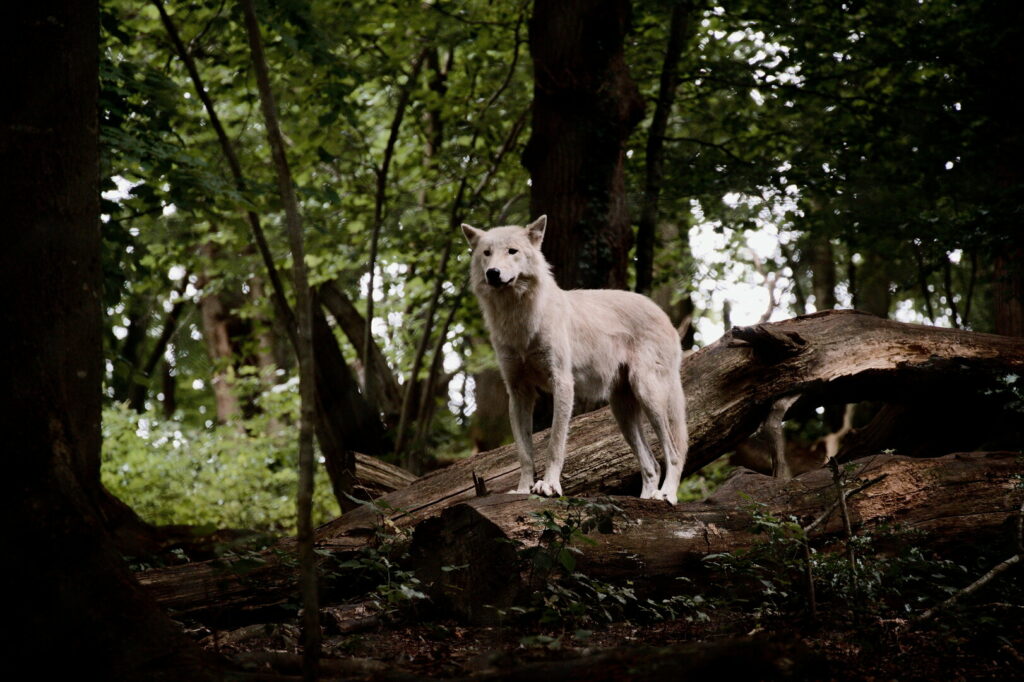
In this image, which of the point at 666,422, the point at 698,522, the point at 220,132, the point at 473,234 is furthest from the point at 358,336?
the point at 698,522

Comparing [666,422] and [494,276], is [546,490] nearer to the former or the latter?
[666,422]

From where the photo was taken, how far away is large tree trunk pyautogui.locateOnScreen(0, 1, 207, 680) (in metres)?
2.80

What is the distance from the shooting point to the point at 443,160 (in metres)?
11.8

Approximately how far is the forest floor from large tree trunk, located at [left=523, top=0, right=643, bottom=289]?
4936 millimetres

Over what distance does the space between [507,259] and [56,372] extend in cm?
400

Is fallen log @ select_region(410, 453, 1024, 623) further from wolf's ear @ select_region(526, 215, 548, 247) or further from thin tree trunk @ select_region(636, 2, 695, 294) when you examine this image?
thin tree trunk @ select_region(636, 2, 695, 294)

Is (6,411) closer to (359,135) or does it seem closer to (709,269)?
(359,135)

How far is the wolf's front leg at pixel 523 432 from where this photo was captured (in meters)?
6.36

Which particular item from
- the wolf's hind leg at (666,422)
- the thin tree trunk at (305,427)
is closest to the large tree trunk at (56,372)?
the thin tree trunk at (305,427)

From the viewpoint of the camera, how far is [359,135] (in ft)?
41.3

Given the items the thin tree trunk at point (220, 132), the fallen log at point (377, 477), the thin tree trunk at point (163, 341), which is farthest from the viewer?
the thin tree trunk at point (163, 341)

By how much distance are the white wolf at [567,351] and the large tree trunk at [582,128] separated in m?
1.25

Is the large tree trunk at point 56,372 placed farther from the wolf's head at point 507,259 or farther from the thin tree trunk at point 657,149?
the thin tree trunk at point 657,149

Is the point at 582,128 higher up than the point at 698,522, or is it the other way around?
the point at 582,128
